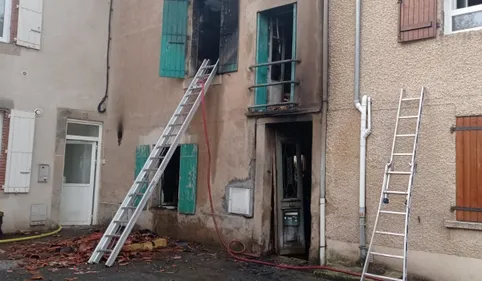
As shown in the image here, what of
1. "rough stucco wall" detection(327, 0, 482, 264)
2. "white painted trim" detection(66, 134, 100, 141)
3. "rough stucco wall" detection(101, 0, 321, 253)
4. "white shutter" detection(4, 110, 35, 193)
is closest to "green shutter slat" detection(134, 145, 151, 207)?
"rough stucco wall" detection(101, 0, 321, 253)

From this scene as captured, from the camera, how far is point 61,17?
10766 millimetres

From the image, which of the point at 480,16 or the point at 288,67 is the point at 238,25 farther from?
the point at 480,16

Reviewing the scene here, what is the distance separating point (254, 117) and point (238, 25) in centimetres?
191

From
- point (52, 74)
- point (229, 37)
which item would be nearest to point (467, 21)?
point (229, 37)

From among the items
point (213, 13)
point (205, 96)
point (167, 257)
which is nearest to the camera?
point (167, 257)

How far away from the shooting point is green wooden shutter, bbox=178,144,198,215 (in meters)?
9.28

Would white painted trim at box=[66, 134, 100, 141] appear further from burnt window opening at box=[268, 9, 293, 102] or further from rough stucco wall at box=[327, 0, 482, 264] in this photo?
rough stucco wall at box=[327, 0, 482, 264]

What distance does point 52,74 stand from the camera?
10539 mm

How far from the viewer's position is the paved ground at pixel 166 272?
6.53 m

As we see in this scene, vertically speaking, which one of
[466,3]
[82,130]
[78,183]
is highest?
[466,3]

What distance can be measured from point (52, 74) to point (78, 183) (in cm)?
271

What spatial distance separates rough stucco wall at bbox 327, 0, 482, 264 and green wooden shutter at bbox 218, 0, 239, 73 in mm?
2136

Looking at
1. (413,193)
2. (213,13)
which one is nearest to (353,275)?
(413,193)

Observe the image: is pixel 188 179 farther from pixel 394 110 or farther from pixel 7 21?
pixel 7 21
